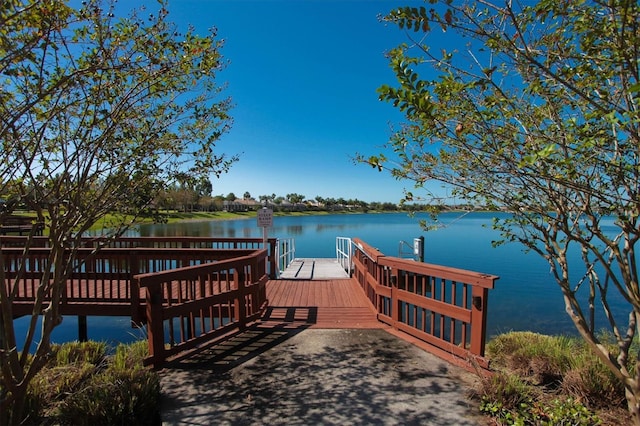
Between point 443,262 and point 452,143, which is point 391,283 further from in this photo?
point 443,262

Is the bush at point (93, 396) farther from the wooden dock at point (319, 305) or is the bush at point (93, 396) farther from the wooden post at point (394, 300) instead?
the wooden post at point (394, 300)

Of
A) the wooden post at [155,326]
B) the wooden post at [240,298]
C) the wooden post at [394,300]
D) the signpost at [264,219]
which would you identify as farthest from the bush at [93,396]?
the signpost at [264,219]

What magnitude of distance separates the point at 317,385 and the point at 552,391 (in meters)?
2.24

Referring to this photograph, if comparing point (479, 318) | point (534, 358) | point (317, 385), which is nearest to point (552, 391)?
point (534, 358)

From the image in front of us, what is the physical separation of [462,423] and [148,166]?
3447 millimetres

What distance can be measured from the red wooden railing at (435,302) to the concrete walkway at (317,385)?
0.22 m

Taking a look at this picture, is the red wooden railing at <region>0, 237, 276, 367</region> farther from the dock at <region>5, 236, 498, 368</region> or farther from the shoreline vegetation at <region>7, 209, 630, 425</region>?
the shoreline vegetation at <region>7, 209, 630, 425</region>

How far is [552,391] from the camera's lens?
10.8 ft

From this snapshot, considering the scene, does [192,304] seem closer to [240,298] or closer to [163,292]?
[240,298]

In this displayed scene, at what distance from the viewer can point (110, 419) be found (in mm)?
2625

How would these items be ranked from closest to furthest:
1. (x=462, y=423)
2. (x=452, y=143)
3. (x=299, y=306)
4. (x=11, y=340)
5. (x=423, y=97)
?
(x=423, y=97)
(x=11, y=340)
(x=462, y=423)
(x=452, y=143)
(x=299, y=306)

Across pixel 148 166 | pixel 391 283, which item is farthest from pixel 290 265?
pixel 148 166

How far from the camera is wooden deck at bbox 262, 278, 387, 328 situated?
5102mm

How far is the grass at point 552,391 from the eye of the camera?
2.66 metres
